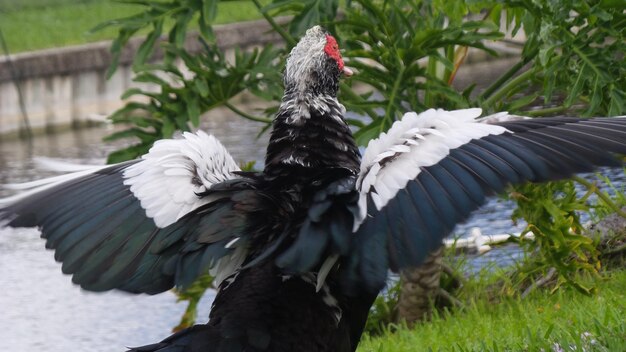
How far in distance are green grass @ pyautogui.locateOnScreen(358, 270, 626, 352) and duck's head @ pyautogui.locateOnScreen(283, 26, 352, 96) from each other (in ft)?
2.92

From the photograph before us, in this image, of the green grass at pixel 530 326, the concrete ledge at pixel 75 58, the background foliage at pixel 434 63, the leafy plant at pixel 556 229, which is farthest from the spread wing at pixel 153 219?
the concrete ledge at pixel 75 58

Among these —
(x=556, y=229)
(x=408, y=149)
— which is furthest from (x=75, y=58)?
(x=408, y=149)

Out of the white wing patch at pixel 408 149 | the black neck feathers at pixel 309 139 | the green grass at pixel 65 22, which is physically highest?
the white wing patch at pixel 408 149

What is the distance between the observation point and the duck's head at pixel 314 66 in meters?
3.62

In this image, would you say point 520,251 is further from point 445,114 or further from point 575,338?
point 445,114

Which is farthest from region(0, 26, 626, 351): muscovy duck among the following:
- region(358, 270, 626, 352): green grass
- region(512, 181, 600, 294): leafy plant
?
region(512, 181, 600, 294): leafy plant

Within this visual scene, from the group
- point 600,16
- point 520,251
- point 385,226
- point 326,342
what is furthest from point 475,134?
point 520,251

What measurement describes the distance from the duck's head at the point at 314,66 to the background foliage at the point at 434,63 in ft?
2.07

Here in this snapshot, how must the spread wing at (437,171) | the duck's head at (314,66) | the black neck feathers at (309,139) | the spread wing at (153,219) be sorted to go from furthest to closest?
1. the duck's head at (314,66)
2. the black neck feathers at (309,139)
3. the spread wing at (153,219)
4. the spread wing at (437,171)

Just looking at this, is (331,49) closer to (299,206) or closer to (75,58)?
(299,206)

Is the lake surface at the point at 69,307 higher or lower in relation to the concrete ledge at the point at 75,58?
lower

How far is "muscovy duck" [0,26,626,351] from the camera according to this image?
2.92 metres

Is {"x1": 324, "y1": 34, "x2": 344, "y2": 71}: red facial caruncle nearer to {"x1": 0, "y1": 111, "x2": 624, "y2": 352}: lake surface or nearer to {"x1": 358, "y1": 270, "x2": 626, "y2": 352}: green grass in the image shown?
{"x1": 358, "y1": 270, "x2": 626, "y2": 352}: green grass

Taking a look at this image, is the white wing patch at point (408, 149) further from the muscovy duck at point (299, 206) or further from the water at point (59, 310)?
the water at point (59, 310)
